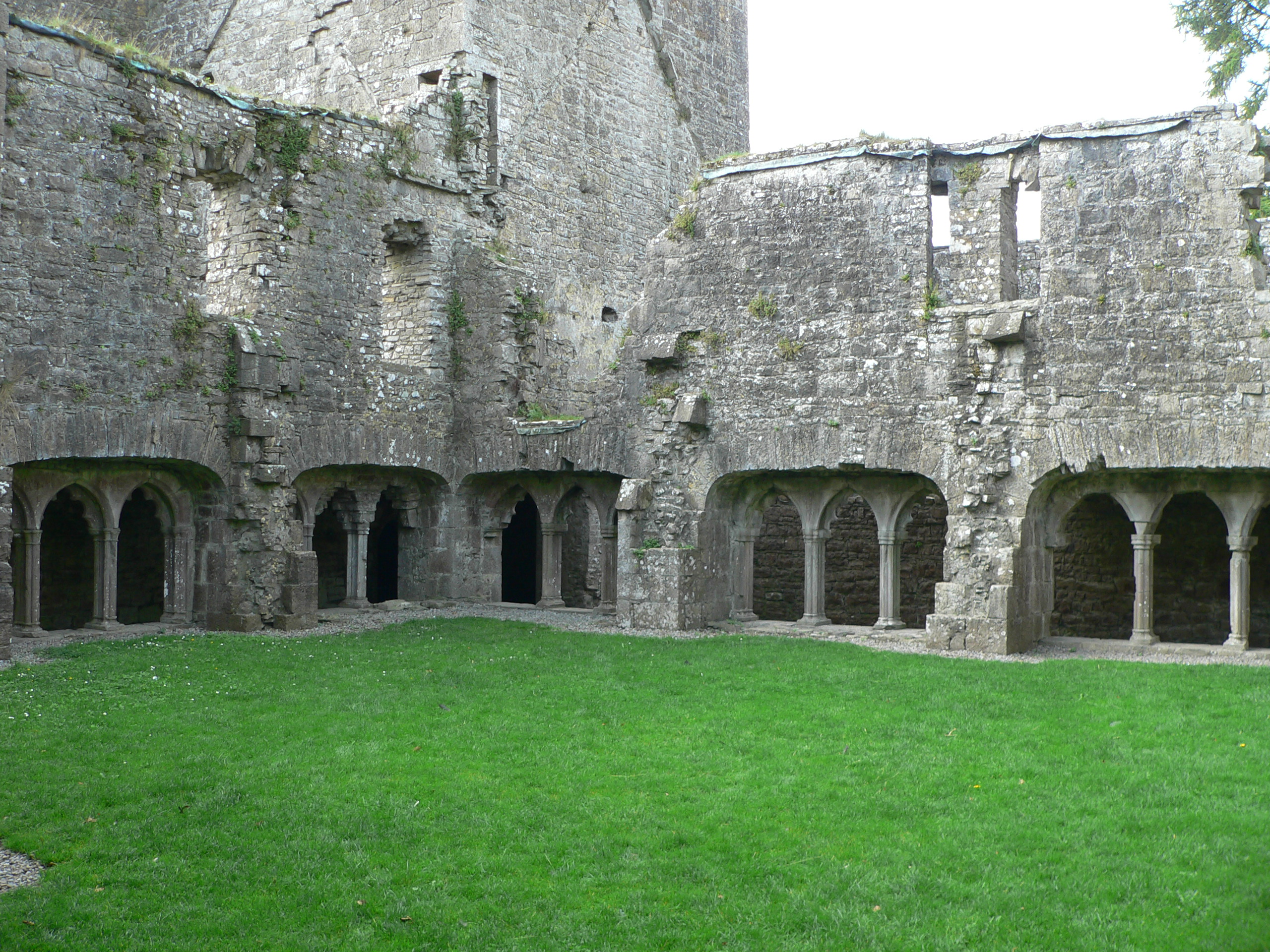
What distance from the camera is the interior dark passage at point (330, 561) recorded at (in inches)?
774

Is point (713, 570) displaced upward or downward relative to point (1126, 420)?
downward

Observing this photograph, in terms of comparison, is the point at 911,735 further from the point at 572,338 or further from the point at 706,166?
the point at 572,338

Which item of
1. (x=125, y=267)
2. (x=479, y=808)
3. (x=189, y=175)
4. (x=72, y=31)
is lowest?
(x=479, y=808)

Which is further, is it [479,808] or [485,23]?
[485,23]

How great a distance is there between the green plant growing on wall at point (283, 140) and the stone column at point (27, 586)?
5.18 meters

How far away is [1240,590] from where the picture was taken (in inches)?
499

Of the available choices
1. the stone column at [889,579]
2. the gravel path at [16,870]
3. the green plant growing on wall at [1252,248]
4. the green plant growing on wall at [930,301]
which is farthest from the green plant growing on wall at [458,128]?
the gravel path at [16,870]

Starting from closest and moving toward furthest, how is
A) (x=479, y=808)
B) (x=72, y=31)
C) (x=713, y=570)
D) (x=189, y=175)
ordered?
(x=479, y=808) → (x=72, y=31) → (x=189, y=175) → (x=713, y=570)

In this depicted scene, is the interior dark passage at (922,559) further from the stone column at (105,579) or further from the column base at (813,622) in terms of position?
the stone column at (105,579)

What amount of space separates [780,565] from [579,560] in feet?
10.8

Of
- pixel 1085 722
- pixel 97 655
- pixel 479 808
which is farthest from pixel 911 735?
pixel 97 655

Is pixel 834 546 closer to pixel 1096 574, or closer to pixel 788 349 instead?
pixel 1096 574

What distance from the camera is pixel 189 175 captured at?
45.9 feet

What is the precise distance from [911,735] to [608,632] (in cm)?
634
